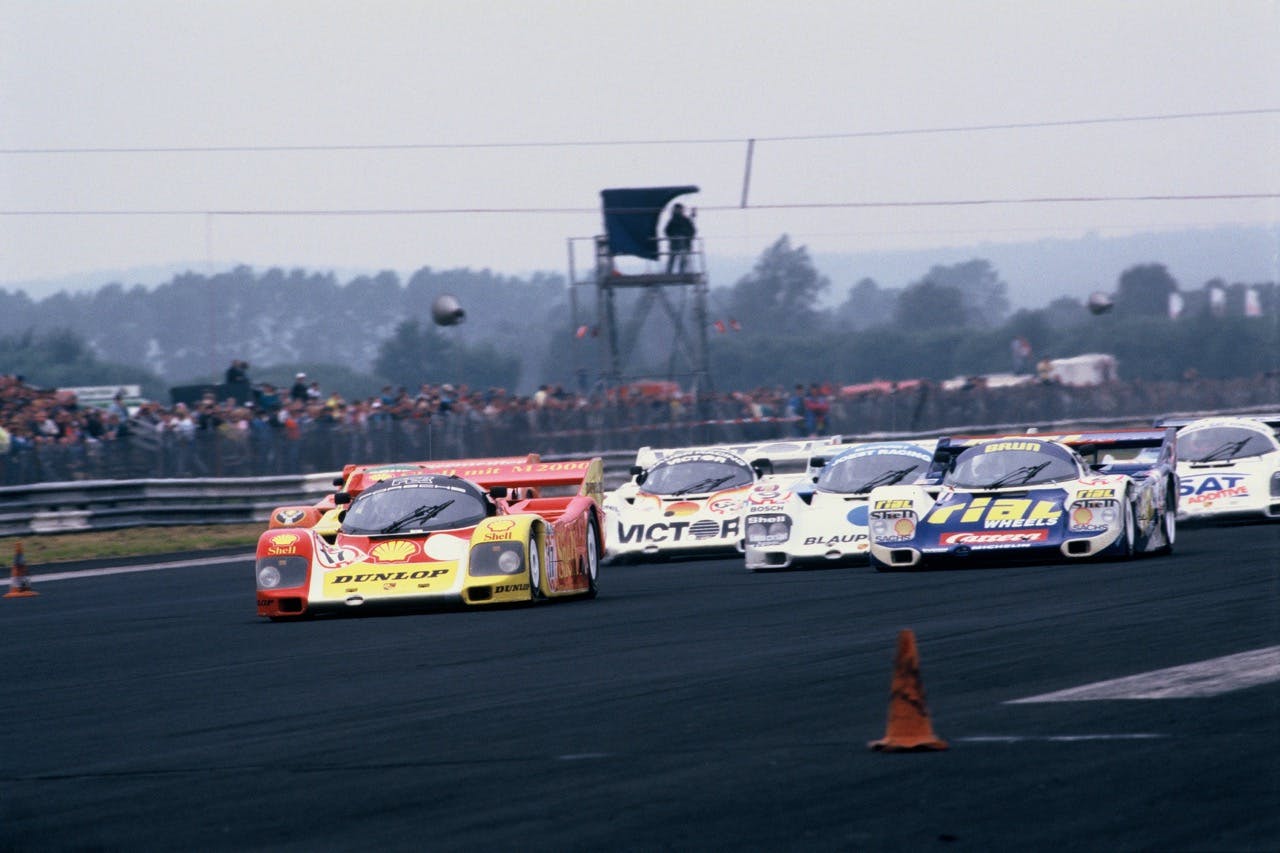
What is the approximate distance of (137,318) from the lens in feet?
Result: 322

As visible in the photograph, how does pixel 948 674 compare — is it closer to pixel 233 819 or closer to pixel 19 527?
pixel 233 819

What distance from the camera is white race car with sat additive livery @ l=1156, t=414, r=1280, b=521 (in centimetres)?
2298

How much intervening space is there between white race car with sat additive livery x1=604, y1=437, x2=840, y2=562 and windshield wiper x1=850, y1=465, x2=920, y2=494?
5.07 feet

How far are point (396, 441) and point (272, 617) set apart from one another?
14994 mm

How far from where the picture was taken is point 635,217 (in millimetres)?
46750

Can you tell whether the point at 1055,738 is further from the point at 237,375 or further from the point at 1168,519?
the point at 237,375

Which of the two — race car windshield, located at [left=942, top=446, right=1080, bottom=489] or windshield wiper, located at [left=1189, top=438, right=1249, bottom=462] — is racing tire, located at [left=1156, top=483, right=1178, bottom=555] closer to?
race car windshield, located at [left=942, top=446, right=1080, bottom=489]

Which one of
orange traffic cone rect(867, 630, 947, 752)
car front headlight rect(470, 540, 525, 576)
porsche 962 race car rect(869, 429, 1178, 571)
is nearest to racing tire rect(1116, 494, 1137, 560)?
porsche 962 race car rect(869, 429, 1178, 571)

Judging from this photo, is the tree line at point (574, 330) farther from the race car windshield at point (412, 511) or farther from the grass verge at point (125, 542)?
the race car windshield at point (412, 511)

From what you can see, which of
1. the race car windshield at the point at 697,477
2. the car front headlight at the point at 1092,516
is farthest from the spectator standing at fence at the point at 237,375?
the car front headlight at the point at 1092,516

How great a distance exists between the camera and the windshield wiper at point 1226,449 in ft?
76.4

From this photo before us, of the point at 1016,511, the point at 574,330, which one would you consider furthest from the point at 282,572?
the point at 574,330

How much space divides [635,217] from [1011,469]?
2885 centimetres

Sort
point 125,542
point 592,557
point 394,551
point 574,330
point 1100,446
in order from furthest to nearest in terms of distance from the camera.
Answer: point 574,330 → point 125,542 → point 1100,446 → point 592,557 → point 394,551
